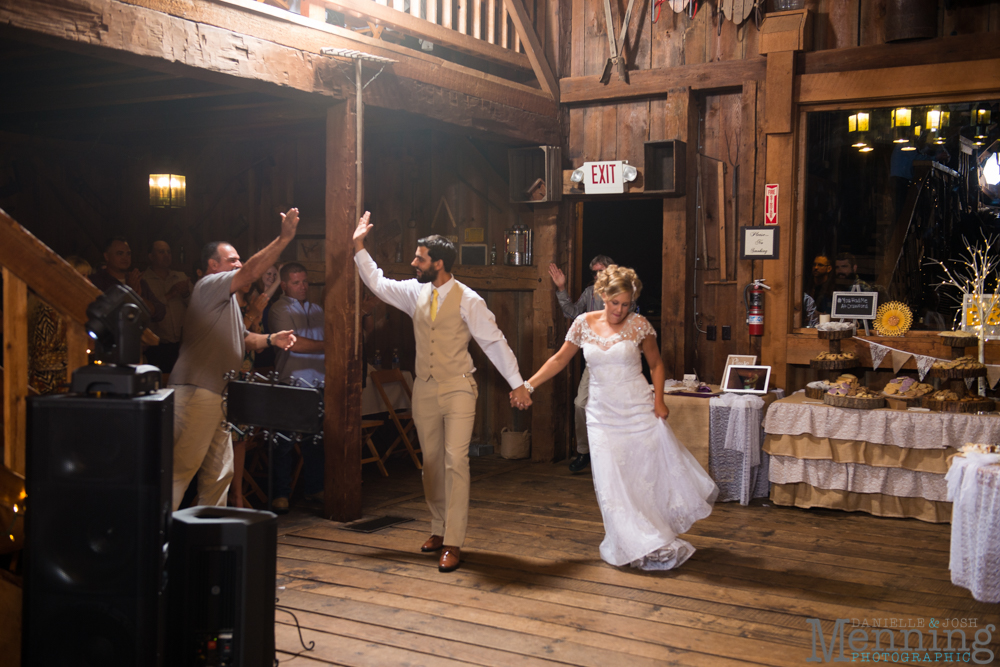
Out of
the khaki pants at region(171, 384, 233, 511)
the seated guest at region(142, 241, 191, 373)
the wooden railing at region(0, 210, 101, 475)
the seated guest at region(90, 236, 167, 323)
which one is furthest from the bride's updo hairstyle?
the seated guest at region(142, 241, 191, 373)

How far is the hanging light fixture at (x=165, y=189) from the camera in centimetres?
823

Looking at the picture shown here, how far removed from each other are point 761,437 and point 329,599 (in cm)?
355

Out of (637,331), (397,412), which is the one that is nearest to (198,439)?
(637,331)

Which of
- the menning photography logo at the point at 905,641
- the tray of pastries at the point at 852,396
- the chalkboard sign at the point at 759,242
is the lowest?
the menning photography logo at the point at 905,641

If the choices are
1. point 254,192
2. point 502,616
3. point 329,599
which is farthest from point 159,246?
point 502,616

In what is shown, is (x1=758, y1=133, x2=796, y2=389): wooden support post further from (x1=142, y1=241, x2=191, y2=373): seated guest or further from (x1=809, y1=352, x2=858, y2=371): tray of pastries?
(x1=142, y1=241, x2=191, y2=373): seated guest

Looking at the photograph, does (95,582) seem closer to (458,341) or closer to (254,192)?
(458,341)

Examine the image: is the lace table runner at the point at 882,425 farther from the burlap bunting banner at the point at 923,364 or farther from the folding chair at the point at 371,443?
the folding chair at the point at 371,443

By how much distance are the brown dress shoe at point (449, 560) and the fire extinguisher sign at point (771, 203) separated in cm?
385

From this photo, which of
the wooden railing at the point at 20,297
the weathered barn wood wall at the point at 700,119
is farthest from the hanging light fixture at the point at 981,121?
the wooden railing at the point at 20,297

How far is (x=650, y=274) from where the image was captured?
1066 centimetres

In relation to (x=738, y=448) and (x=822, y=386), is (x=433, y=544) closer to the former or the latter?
(x=738, y=448)

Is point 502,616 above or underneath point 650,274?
underneath

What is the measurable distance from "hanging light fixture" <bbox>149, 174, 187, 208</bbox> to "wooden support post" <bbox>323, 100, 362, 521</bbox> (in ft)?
10.3
